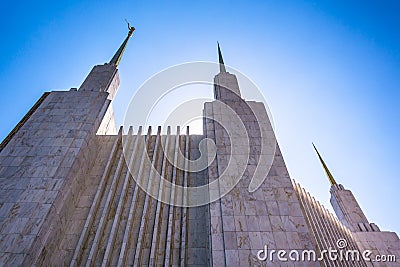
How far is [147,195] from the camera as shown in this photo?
27.5 feet

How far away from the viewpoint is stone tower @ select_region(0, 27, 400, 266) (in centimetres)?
645

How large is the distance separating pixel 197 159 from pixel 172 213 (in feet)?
8.30

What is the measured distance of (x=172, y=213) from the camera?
795 centimetres

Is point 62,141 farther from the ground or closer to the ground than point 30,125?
closer to the ground

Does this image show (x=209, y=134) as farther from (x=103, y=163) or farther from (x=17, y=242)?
(x=17, y=242)

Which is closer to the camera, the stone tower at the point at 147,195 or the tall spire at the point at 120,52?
the stone tower at the point at 147,195

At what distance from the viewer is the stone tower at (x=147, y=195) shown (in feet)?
21.1

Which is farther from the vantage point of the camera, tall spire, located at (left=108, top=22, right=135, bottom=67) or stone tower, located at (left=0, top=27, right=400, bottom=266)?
tall spire, located at (left=108, top=22, right=135, bottom=67)

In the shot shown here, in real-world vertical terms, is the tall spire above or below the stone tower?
above

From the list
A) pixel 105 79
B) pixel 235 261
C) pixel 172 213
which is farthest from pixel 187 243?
pixel 105 79

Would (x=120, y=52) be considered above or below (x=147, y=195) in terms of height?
above

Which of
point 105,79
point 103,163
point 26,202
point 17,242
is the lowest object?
point 17,242

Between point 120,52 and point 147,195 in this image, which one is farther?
point 120,52

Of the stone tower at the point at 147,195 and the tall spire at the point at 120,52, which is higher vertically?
the tall spire at the point at 120,52
